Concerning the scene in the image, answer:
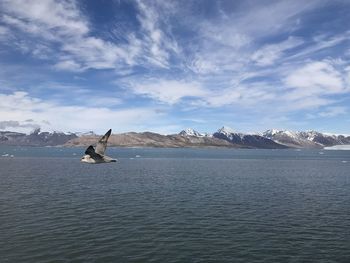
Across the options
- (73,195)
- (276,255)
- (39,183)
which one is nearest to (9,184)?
(39,183)

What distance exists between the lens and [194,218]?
54.2m

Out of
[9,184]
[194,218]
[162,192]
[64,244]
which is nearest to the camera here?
[64,244]

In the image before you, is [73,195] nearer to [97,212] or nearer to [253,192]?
[97,212]

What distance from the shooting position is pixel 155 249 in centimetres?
3928

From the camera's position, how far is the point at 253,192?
82.7m

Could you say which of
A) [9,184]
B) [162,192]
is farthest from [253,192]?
[9,184]

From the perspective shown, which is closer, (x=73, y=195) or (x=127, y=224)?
(x=127, y=224)

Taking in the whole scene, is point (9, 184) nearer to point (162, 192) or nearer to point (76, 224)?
point (162, 192)

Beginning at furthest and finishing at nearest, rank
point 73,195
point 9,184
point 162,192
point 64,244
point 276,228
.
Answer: point 9,184 → point 162,192 → point 73,195 → point 276,228 → point 64,244

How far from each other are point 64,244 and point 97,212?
1735 centimetres

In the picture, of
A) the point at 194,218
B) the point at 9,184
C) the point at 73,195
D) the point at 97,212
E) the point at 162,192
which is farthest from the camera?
the point at 9,184

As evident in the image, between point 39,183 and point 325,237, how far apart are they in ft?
242

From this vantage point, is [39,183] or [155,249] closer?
[155,249]

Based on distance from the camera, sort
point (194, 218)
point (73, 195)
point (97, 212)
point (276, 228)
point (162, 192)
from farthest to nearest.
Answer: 1. point (162, 192)
2. point (73, 195)
3. point (97, 212)
4. point (194, 218)
5. point (276, 228)
